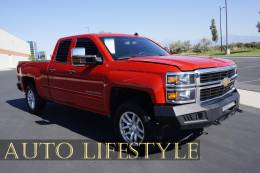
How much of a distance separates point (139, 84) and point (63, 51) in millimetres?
2773

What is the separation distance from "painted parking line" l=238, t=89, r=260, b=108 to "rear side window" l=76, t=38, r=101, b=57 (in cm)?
468

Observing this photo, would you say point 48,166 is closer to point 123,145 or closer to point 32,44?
point 123,145

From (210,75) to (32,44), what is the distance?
15209 cm

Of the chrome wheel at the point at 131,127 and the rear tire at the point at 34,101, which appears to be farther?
the rear tire at the point at 34,101

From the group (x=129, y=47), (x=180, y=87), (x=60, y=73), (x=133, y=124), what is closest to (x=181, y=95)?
(x=180, y=87)

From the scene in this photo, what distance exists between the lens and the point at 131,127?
478 centimetres

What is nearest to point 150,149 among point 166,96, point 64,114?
point 166,96

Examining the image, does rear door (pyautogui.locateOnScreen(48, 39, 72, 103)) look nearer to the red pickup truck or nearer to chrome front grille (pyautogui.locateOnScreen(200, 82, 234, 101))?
the red pickup truck

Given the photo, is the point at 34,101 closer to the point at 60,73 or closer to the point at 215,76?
the point at 60,73

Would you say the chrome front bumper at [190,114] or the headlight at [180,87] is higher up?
the headlight at [180,87]

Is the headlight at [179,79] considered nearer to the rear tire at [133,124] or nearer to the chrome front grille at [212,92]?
the chrome front grille at [212,92]

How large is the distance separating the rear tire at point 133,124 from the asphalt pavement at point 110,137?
437 mm

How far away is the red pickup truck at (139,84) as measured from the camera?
13.5 ft

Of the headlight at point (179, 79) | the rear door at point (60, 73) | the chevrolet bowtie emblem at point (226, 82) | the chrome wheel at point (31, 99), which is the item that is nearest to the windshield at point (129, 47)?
the rear door at point (60, 73)
